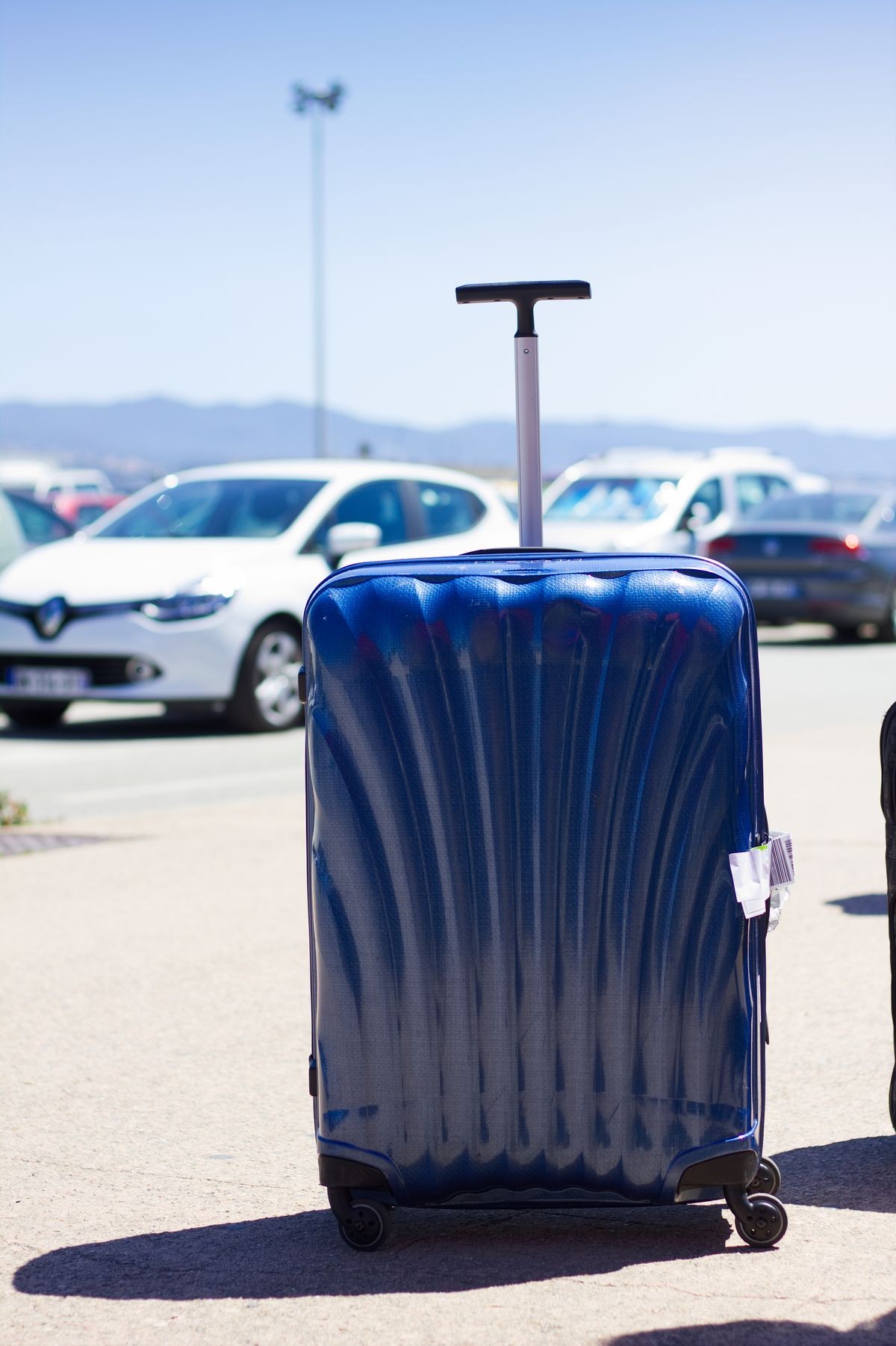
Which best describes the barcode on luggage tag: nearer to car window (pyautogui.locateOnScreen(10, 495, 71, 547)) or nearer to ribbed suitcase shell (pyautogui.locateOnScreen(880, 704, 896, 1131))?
ribbed suitcase shell (pyautogui.locateOnScreen(880, 704, 896, 1131))

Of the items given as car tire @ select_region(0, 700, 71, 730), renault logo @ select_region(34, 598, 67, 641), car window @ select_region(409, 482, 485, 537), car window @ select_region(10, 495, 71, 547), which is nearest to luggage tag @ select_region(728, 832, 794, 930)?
renault logo @ select_region(34, 598, 67, 641)

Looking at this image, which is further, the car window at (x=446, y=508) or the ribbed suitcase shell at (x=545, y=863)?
the car window at (x=446, y=508)

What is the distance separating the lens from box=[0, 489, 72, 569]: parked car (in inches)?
568

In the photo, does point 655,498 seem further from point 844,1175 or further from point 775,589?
point 844,1175

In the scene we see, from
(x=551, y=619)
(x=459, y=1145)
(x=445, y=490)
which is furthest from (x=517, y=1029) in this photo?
(x=445, y=490)

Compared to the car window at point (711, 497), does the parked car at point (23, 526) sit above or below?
below

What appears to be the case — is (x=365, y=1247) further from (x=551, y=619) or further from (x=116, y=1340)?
(x=551, y=619)

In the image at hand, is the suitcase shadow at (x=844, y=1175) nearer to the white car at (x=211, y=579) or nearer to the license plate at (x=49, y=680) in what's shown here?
the white car at (x=211, y=579)

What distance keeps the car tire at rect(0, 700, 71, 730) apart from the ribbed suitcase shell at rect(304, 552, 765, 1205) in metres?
8.60

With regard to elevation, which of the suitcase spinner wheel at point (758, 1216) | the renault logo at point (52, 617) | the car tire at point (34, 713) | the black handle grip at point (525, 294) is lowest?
the suitcase spinner wheel at point (758, 1216)

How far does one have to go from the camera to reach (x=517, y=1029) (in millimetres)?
3164

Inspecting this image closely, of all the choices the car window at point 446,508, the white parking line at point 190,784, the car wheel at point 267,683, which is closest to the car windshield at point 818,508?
the car window at point 446,508

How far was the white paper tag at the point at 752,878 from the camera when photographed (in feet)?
10.3

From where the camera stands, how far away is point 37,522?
1490 cm
